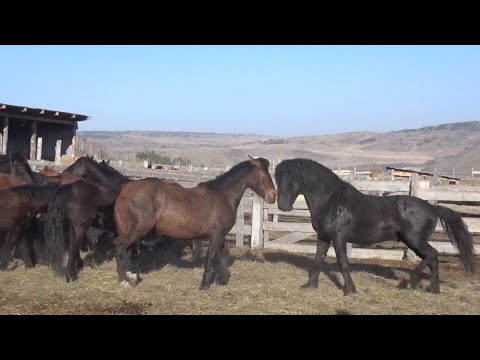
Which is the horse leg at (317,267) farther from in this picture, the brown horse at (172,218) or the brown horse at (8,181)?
the brown horse at (8,181)

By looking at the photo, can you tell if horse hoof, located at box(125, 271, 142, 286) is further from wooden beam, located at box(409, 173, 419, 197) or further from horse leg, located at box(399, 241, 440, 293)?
wooden beam, located at box(409, 173, 419, 197)

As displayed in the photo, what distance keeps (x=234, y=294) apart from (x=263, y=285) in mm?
789

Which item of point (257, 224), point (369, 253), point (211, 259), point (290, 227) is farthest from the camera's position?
point (257, 224)

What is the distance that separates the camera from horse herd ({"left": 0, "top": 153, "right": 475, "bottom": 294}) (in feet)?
24.9

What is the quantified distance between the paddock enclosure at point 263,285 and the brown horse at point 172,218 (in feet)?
1.16

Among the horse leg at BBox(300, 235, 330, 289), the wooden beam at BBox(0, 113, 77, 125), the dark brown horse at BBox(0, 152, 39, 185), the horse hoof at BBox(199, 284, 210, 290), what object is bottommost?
the horse hoof at BBox(199, 284, 210, 290)

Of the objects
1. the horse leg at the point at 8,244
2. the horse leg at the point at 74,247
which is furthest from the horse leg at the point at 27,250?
the horse leg at the point at 74,247

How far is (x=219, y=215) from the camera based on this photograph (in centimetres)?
774

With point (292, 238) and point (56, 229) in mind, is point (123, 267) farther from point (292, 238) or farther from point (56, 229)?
point (292, 238)

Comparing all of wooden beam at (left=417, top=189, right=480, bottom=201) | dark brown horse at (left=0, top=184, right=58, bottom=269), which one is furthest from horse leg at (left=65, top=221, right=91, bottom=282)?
wooden beam at (left=417, top=189, right=480, bottom=201)

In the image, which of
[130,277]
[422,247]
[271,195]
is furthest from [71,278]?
[422,247]

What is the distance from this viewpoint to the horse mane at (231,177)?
8.12m

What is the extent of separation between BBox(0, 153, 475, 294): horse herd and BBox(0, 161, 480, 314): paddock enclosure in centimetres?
34
